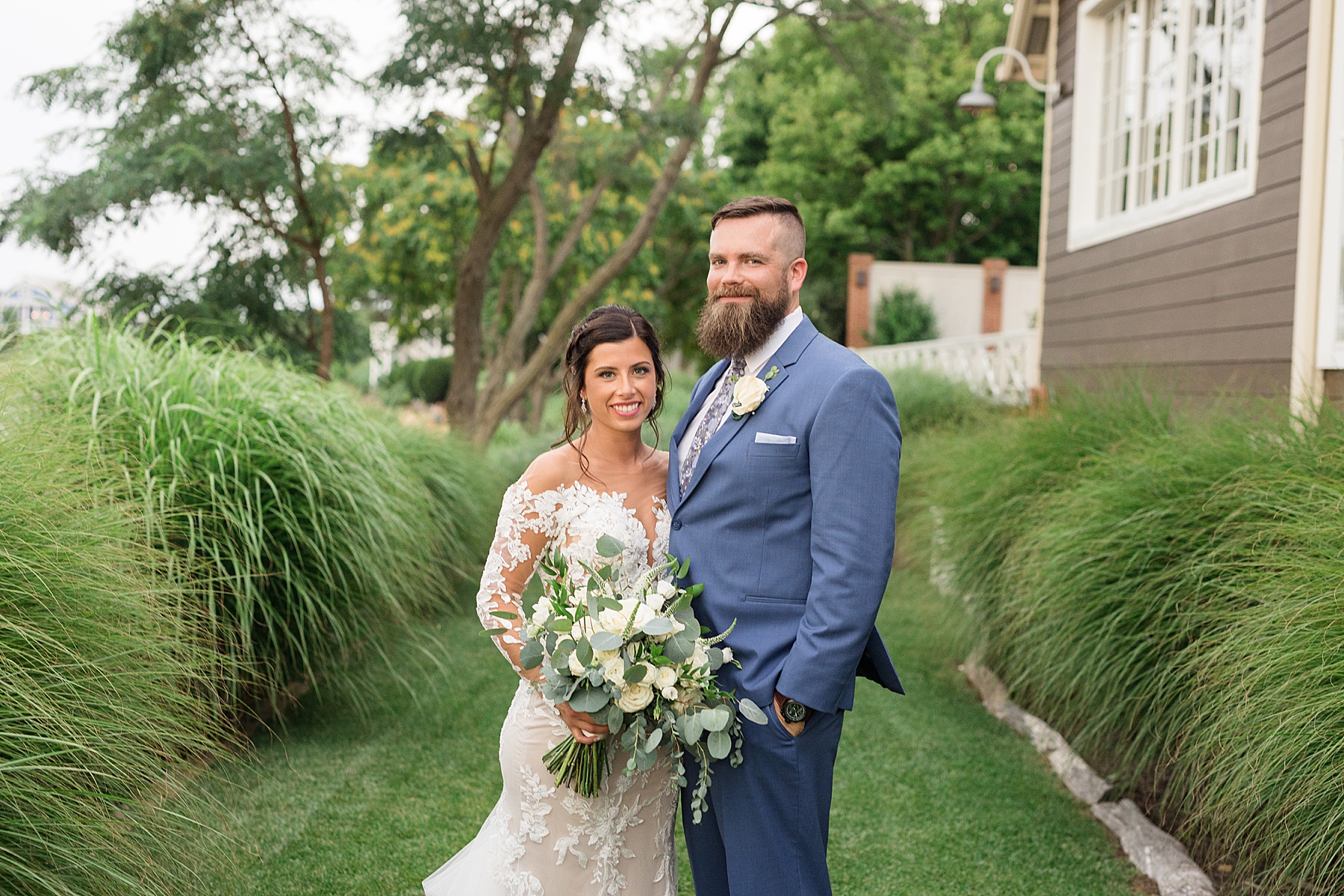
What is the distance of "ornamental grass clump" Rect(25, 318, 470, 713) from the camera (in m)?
4.24

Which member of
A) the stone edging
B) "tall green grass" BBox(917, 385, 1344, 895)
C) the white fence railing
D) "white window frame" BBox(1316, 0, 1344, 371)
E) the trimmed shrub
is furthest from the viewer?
the trimmed shrub

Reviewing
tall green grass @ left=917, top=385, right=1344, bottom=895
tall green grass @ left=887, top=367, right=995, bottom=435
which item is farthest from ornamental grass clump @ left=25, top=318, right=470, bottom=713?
tall green grass @ left=887, top=367, right=995, bottom=435

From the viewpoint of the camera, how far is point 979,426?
815 cm

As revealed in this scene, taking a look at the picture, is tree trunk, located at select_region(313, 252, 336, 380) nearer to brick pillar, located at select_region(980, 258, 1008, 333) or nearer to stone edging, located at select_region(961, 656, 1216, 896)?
stone edging, located at select_region(961, 656, 1216, 896)

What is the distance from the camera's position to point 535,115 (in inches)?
434

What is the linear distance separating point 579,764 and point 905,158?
28721 mm

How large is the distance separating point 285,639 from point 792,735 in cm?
300

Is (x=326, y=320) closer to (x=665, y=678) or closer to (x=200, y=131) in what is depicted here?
(x=200, y=131)

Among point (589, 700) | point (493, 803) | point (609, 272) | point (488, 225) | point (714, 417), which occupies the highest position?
point (488, 225)

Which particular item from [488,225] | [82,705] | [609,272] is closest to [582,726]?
[82,705]

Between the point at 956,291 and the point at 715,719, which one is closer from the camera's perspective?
the point at 715,719

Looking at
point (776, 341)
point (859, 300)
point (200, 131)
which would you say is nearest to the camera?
point (776, 341)

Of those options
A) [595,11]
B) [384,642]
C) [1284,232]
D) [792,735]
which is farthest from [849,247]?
[792,735]

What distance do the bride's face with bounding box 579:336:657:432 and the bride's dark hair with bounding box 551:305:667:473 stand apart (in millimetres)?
22
